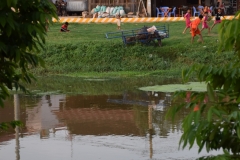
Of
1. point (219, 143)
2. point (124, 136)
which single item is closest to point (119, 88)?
point (124, 136)

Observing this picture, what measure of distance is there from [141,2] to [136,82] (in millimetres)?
18713

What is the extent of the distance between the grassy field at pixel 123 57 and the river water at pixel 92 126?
→ 400 cm

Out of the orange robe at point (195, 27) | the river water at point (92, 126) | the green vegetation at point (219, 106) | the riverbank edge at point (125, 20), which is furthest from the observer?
the riverbank edge at point (125, 20)

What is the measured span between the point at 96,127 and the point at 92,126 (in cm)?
15

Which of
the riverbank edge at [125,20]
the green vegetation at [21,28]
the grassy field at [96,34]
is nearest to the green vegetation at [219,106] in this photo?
the green vegetation at [21,28]

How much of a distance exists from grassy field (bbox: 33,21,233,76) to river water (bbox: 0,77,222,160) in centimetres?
400

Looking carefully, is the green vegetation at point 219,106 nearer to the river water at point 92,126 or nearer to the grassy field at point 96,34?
the river water at point 92,126

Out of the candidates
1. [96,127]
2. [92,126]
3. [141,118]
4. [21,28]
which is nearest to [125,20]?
[141,118]

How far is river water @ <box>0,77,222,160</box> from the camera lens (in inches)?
511

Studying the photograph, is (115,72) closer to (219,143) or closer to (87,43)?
(87,43)

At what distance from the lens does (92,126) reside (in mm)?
15523

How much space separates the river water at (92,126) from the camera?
12984 millimetres

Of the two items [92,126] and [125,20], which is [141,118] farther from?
[125,20]

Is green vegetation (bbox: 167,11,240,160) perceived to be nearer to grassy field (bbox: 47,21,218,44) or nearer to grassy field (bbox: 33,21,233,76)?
grassy field (bbox: 33,21,233,76)
